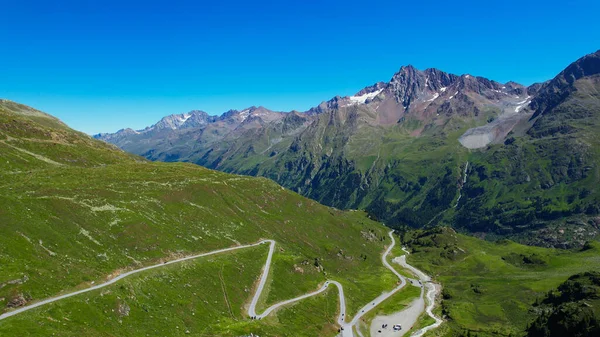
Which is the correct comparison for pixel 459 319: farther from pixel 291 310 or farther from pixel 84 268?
pixel 84 268

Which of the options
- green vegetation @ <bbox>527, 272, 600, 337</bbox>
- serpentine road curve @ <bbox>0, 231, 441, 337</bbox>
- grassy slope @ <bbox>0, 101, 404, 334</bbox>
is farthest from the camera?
green vegetation @ <bbox>527, 272, 600, 337</bbox>

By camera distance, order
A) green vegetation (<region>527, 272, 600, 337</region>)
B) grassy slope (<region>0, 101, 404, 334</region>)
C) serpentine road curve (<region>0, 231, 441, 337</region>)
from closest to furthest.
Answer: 1. serpentine road curve (<region>0, 231, 441, 337</region>)
2. grassy slope (<region>0, 101, 404, 334</region>)
3. green vegetation (<region>527, 272, 600, 337</region>)

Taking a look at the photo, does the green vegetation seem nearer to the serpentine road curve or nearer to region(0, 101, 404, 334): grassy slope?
the serpentine road curve

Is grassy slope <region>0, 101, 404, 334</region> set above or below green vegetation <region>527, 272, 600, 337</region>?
above

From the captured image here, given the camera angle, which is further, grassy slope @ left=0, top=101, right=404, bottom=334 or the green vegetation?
the green vegetation

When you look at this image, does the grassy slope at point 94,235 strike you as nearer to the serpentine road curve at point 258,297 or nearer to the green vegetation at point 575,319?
the serpentine road curve at point 258,297

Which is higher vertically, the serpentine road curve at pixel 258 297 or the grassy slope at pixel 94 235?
the grassy slope at pixel 94 235

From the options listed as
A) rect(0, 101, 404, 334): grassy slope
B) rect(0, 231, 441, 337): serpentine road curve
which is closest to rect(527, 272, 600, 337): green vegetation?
rect(0, 231, 441, 337): serpentine road curve

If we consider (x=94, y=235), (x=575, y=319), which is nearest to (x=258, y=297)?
(x=94, y=235)

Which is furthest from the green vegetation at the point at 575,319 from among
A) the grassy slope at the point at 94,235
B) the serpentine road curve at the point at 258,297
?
the grassy slope at the point at 94,235

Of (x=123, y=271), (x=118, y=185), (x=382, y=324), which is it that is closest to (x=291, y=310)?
(x=382, y=324)

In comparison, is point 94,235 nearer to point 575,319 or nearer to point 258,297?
point 258,297
